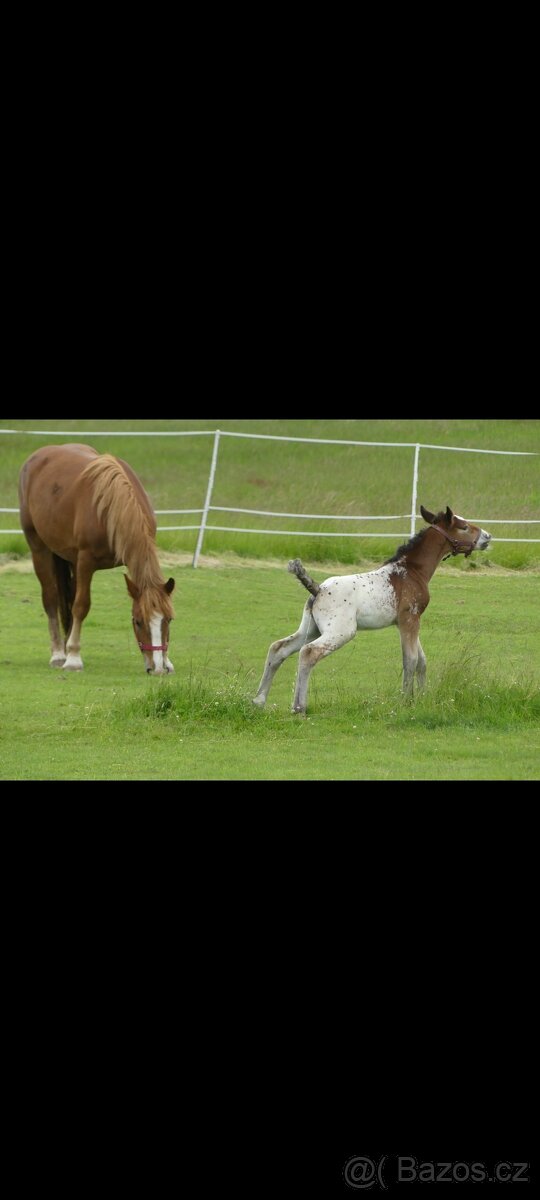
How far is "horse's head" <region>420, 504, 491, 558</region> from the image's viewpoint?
958cm

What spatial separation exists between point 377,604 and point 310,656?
65 centimetres

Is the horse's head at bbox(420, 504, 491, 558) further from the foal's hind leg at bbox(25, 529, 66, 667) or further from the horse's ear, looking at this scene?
the foal's hind leg at bbox(25, 529, 66, 667)

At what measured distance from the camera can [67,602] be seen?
476 inches

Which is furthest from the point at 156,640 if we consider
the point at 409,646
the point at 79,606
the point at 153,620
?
the point at 409,646

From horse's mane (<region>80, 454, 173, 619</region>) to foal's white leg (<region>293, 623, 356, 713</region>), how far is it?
186 centimetres

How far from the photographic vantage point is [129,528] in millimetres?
10914

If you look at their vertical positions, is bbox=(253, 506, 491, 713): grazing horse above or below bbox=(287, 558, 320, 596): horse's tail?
below

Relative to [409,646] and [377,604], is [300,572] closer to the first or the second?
[377,604]

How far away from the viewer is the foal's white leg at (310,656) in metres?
8.92

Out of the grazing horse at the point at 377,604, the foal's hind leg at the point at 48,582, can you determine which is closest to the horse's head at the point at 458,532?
the grazing horse at the point at 377,604

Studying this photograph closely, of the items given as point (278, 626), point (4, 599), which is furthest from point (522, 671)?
point (4, 599)

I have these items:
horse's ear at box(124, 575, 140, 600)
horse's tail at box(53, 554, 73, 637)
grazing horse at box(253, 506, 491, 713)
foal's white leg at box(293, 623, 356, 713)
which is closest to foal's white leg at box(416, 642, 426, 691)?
grazing horse at box(253, 506, 491, 713)

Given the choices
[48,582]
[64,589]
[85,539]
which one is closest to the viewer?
[85,539]

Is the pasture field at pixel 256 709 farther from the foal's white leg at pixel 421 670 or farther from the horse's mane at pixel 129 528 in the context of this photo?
the horse's mane at pixel 129 528
